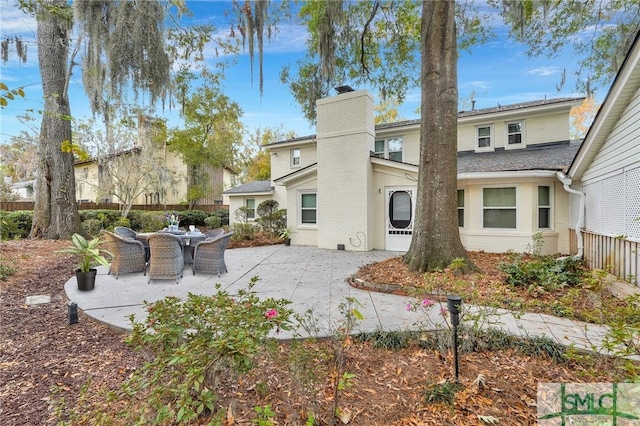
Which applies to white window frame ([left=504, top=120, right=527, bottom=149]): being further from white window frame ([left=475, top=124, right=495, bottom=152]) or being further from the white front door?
the white front door

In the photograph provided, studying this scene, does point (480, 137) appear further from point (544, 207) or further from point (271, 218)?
point (271, 218)

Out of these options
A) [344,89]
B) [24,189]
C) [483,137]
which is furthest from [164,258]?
[24,189]

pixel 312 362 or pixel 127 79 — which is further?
pixel 127 79

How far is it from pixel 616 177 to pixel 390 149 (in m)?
7.85

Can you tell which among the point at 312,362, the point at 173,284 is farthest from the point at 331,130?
the point at 312,362

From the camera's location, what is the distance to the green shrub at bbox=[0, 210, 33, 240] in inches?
425

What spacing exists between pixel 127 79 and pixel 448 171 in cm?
971

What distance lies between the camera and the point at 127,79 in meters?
8.93

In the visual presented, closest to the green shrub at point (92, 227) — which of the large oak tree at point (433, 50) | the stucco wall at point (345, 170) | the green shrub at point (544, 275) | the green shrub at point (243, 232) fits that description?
the green shrub at point (243, 232)

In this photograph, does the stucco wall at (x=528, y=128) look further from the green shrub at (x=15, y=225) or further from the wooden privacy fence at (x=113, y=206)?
the wooden privacy fence at (x=113, y=206)

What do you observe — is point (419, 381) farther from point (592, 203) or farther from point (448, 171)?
point (592, 203)

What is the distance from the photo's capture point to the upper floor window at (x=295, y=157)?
1519 centimetres

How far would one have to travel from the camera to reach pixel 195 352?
201 centimetres

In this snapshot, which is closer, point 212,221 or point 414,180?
point 414,180
